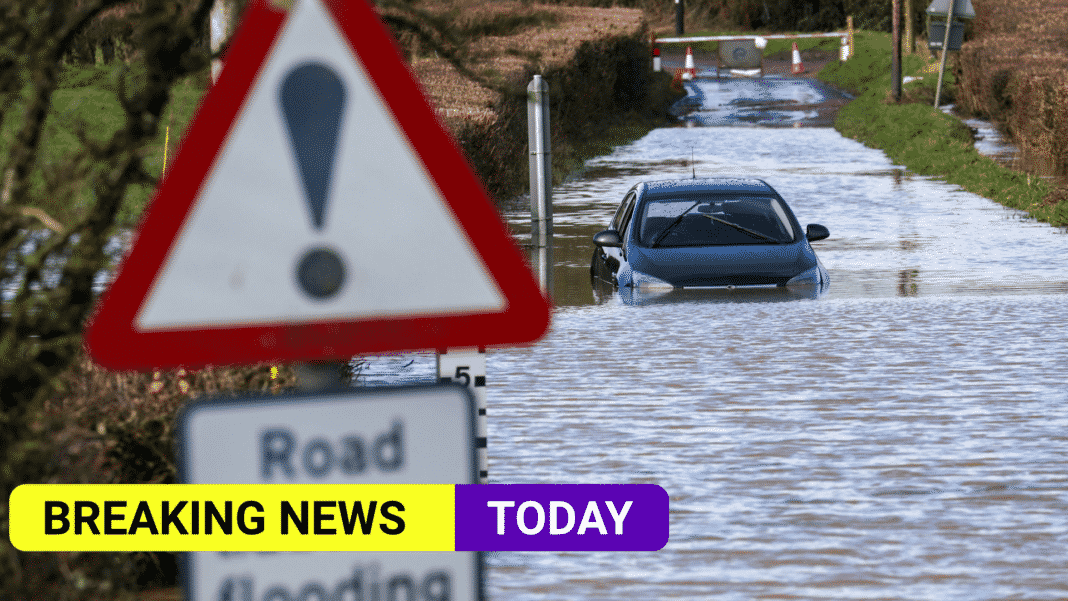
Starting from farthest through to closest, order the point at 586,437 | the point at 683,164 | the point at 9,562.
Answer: the point at 683,164 < the point at 586,437 < the point at 9,562

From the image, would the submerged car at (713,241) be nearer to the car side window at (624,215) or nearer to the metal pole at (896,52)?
the car side window at (624,215)

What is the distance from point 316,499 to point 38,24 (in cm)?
260

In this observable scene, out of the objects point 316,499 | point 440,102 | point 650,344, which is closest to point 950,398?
point 650,344

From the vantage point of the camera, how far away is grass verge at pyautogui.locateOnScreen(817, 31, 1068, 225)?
965 inches

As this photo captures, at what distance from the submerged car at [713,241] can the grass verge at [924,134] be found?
6796 millimetres

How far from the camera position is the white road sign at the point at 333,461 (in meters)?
3.25

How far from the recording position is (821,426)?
31.8 feet

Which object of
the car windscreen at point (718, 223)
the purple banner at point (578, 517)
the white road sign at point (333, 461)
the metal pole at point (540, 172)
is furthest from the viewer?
the metal pole at point (540, 172)

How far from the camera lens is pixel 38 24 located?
17.7ft

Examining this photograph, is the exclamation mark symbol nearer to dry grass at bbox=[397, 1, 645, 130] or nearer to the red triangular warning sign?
the red triangular warning sign

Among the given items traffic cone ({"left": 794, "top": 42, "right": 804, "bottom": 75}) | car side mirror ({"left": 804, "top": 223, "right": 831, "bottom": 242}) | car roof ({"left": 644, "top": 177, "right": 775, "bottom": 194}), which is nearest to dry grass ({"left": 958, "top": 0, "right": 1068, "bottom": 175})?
car roof ({"left": 644, "top": 177, "right": 775, "bottom": 194})

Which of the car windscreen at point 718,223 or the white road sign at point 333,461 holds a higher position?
the white road sign at point 333,461

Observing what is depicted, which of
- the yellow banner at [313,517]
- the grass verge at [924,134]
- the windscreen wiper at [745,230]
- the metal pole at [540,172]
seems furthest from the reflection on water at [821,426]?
the grass verge at [924,134]

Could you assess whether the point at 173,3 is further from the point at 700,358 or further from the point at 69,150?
the point at 700,358
